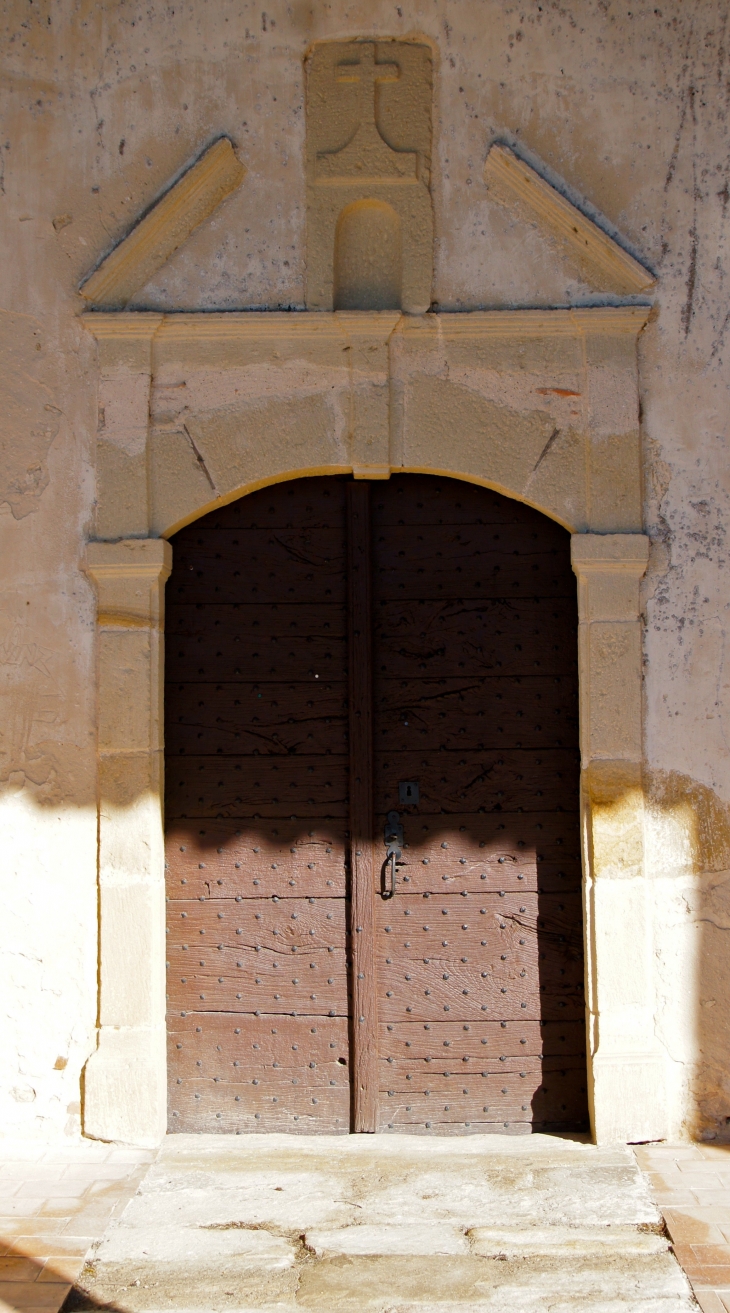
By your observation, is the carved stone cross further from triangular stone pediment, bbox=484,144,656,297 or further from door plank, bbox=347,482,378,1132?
door plank, bbox=347,482,378,1132

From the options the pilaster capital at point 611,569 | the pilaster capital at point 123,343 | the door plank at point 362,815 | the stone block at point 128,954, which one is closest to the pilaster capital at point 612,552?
the pilaster capital at point 611,569

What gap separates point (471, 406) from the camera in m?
3.85

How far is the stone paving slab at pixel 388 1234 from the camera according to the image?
108 inches

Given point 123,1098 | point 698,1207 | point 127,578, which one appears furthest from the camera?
point 127,578

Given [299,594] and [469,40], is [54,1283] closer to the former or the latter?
[299,594]

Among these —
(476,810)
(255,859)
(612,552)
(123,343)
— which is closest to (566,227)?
(612,552)

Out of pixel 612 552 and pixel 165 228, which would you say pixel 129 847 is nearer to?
pixel 612 552

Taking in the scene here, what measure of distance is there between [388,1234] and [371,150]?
3.51 metres

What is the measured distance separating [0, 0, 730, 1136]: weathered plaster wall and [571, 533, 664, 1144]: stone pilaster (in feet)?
0.28

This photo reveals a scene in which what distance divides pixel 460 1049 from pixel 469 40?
3603mm

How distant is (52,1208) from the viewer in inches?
128

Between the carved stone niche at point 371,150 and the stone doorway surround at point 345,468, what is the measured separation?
0.20 meters

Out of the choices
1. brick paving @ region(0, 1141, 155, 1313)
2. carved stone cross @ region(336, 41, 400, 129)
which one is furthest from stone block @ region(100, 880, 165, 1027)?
carved stone cross @ region(336, 41, 400, 129)

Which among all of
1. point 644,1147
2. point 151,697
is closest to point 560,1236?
point 644,1147
